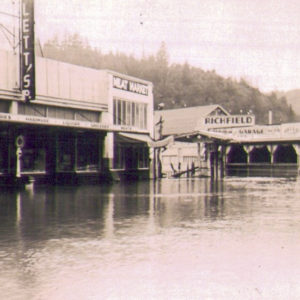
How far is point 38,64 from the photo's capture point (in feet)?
85.0

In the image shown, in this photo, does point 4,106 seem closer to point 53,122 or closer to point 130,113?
point 53,122

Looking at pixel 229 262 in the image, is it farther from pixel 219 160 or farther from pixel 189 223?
pixel 219 160

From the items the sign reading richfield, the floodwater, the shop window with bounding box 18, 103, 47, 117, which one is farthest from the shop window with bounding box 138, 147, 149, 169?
the floodwater

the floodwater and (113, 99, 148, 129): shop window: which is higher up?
(113, 99, 148, 129): shop window

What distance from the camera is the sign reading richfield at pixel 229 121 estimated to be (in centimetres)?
5071

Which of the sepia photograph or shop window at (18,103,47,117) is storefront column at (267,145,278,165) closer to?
the sepia photograph

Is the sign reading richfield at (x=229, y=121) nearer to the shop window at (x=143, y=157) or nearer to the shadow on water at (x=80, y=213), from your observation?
the shop window at (x=143, y=157)

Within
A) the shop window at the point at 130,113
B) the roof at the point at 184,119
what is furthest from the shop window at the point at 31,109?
the roof at the point at 184,119

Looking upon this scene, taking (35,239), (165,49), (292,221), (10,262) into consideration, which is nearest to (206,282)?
(10,262)

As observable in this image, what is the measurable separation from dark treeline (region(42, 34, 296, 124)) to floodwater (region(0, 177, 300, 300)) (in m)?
76.2

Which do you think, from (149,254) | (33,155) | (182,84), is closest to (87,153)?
(33,155)

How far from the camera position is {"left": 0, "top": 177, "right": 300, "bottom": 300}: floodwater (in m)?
5.31

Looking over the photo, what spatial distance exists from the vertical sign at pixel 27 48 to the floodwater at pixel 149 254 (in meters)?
12.1

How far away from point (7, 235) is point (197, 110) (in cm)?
5430
